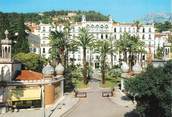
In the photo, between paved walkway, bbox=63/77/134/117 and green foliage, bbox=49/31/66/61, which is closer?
paved walkway, bbox=63/77/134/117

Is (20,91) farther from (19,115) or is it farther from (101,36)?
(101,36)

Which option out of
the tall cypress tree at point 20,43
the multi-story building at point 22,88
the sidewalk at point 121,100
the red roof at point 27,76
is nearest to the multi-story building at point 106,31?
the tall cypress tree at point 20,43

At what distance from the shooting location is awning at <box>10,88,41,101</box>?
2337 inches

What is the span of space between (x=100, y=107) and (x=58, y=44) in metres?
33.7

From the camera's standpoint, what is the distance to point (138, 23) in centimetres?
14075

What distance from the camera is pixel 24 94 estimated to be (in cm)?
5969

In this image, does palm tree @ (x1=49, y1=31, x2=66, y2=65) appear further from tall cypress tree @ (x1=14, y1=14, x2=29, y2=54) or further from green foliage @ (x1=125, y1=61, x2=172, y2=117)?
green foliage @ (x1=125, y1=61, x2=172, y2=117)

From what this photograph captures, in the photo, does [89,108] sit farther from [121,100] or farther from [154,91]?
[154,91]

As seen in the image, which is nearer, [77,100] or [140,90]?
[140,90]

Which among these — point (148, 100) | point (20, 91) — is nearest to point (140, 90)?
point (148, 100)

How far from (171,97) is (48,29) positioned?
4135 inches

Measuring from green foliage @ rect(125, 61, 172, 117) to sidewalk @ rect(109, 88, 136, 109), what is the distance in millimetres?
13356

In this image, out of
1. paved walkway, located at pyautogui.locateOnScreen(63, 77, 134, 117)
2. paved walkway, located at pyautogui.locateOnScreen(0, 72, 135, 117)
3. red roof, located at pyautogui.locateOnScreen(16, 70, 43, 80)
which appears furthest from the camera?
red roof, located at pyautogui.locateOnScreen(16, 70, 43, 80)

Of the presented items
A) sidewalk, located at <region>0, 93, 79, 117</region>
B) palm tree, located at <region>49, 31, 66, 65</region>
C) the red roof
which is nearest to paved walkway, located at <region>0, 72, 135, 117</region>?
sidewalk, located at <region>0, 93, 79, 117</region>
